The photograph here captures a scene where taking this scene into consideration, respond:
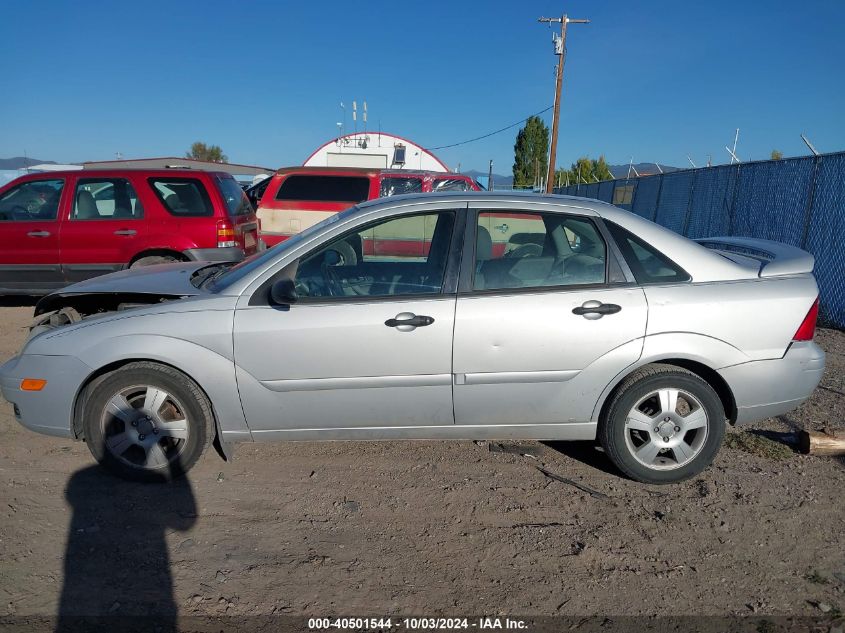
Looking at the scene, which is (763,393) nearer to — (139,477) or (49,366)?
(139,477)

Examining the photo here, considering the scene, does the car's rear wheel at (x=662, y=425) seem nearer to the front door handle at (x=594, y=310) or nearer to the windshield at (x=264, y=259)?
the front door handle at (x=594, y=310)

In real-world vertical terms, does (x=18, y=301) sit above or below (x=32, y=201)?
below

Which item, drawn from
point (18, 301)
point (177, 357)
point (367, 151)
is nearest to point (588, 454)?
point (177, 357)

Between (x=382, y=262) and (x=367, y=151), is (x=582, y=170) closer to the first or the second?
(x=367, y=151)

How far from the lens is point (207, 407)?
3424 mm

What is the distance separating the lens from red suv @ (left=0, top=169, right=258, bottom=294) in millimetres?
7086

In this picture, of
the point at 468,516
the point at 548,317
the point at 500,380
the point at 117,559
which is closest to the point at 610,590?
the point at 468,516

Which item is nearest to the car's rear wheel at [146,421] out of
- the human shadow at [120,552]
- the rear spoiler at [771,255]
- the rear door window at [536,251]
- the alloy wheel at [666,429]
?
the human shadow at [120,552]

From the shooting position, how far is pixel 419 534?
3068mm

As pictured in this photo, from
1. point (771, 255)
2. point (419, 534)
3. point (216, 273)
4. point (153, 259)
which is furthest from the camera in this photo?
point (153, 259)

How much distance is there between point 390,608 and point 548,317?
5.55 ft

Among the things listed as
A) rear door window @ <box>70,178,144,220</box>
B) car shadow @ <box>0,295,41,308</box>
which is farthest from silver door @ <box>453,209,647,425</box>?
car shadow @ <box>0,295,41,308</box>

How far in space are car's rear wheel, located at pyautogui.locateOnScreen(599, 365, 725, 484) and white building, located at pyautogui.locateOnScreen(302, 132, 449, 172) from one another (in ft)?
78.5

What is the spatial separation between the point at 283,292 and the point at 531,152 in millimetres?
56057
